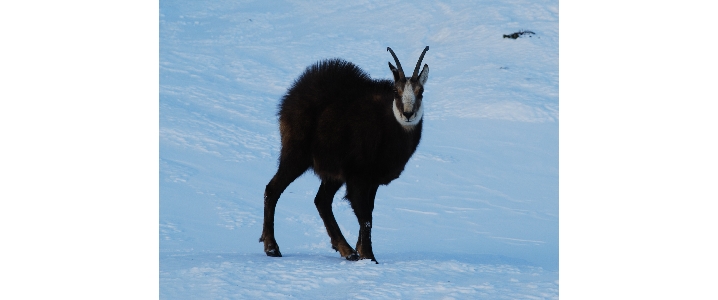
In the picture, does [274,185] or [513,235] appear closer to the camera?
[274,185]

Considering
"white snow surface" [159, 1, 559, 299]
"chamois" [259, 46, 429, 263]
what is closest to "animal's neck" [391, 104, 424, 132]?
"chamois" [259, 46, 429, 263]

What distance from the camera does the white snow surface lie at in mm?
7734

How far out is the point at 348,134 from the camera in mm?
8648

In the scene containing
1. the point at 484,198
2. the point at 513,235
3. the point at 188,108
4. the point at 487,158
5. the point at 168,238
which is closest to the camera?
the point at 168,238

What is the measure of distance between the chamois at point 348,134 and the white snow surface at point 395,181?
0.59 metres

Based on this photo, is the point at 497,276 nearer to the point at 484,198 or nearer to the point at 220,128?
the point at 484,198

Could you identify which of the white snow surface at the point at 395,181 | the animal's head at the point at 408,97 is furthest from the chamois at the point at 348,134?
the white snow surface at the point at 395,181

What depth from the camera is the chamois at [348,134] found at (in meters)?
8.45

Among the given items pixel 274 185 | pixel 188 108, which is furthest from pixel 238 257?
pixel 188 108

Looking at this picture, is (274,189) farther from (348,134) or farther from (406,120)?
(406,120)

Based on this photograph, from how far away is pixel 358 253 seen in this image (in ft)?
29.3

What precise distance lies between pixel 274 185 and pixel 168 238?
3559 mm

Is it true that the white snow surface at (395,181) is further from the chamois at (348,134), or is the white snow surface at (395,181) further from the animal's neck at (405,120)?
the animal's neck at (405,120)

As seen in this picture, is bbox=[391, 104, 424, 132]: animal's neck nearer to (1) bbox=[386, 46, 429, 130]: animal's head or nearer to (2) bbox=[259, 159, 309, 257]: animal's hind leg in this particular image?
(1) bbox=[386, 46, 429, 130]: animal's head
